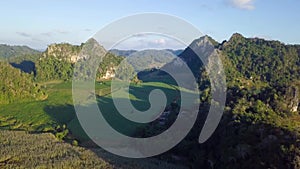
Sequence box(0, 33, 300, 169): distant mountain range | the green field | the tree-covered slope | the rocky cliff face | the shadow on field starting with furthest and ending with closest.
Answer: the tree-covered slope → the shadow on field → the green field → the rocky cliff face → box(0, 33, 300, 169): distant mountain range

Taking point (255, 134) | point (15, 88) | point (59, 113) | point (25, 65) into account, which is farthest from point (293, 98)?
point (25, 65)

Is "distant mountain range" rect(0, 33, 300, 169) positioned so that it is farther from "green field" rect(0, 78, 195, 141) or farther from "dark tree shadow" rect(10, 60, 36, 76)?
"dark tree shadow" rect(10, 60, 36, 76)

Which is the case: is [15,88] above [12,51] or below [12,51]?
below

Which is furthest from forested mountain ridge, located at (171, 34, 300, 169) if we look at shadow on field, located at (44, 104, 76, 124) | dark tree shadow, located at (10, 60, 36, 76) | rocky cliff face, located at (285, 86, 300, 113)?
dark tree shadow, located at (10, 60, 36, 76)

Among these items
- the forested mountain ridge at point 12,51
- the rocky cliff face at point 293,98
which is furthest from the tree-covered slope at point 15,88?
the forested mountain ridge at point 12,51

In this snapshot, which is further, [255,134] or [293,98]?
[293,98]

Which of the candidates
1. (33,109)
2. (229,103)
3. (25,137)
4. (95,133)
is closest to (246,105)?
(229,103)

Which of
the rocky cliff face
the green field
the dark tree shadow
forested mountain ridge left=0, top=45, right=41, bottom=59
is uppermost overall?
forested mountain ridge left=0, top=45, right=41, bottom=59

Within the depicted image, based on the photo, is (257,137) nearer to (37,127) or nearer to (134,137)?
(134,137)

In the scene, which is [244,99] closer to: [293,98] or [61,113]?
[293,98]

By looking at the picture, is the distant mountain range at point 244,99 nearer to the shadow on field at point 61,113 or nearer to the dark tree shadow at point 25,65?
the dark tree shadow at point 25,65

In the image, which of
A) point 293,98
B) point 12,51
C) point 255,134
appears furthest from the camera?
point 12,51
